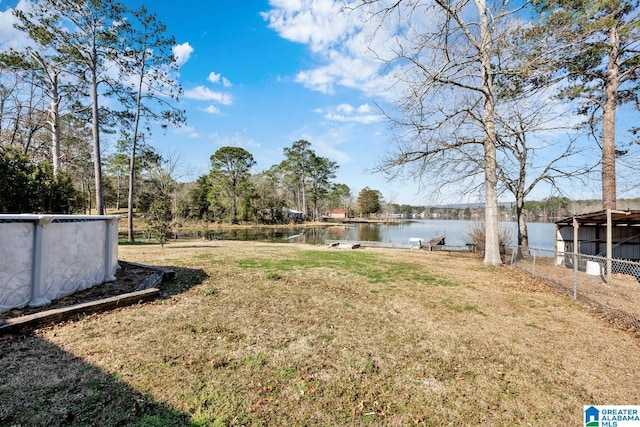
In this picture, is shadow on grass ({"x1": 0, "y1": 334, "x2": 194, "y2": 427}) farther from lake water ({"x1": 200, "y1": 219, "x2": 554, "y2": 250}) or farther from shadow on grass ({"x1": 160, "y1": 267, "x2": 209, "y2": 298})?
lake water ({"x1": 200, "y1": 219, "x2": 554, "y2": 250})

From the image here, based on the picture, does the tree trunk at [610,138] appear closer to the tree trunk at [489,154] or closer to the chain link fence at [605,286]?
the chain link fence at [605,286]

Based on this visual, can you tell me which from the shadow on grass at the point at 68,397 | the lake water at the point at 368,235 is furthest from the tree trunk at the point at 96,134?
the shadow on grass at the point at 68,397

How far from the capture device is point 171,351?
2.63m

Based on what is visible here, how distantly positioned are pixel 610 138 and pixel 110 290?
46.0ft

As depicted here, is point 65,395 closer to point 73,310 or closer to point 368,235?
point 73,310

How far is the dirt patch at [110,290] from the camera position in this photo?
325cm

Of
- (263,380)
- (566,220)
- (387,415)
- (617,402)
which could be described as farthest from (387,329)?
(566,220)

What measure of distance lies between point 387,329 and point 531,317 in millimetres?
2405

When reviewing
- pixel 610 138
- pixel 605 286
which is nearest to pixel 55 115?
pixel 605 286

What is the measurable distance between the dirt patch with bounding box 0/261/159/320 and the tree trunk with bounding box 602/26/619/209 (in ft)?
43.4

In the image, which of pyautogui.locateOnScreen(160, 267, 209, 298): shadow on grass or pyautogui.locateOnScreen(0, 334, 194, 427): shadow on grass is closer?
pyautogui.locateOnScreen(0, 334, 194, 427): shadow on grass

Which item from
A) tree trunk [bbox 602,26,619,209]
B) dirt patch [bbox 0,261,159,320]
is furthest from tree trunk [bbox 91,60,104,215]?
tree trunk [bbox 602,26,619,209]

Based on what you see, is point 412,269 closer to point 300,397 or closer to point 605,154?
point 300,397

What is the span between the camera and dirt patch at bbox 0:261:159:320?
128 inches
